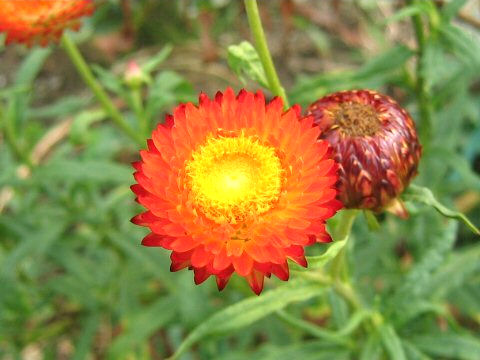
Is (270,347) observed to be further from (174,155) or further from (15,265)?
(174,155)

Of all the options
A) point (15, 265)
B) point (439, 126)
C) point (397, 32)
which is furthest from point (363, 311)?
point (397, 32)

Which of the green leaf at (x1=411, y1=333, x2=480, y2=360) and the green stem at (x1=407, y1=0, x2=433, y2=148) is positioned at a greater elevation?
the green stem at (x1=407, y1=0, x2=433, y2=148)

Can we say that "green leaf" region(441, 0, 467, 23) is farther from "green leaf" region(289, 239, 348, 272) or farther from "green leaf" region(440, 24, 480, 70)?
"green leaf" region(289, 239, 348, 272)

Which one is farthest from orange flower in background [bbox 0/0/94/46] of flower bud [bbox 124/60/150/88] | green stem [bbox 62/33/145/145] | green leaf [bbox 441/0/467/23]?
green leaf [bbox 441/0/467/23]

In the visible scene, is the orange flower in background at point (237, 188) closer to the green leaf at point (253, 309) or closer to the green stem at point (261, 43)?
the green stem at point (261, 43)

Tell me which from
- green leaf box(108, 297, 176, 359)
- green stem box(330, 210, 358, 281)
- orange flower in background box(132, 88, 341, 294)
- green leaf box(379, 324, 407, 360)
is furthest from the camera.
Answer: green leaf box(108, 297, 176, 359)

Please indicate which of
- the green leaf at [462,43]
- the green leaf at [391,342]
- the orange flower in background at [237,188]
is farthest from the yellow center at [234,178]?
the green leaf at [462,43]
